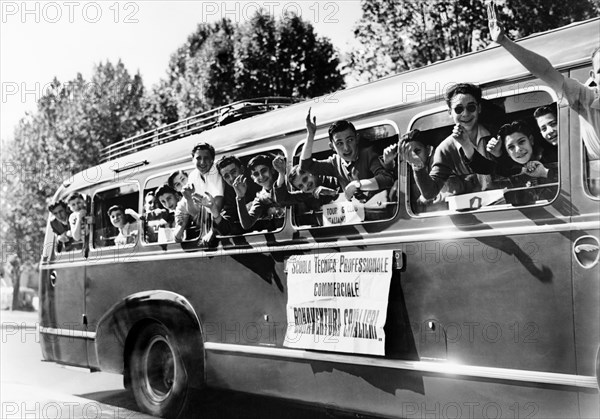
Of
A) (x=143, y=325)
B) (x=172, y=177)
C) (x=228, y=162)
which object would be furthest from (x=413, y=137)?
(x=143, y=325)

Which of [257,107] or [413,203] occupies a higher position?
[257,107]

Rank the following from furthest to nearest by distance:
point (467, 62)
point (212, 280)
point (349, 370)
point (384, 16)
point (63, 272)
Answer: point (384, 16) → point (63, 272) → point (212, 280) → point (349, 370) → point (467, 62)

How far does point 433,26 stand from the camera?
52.2 ft

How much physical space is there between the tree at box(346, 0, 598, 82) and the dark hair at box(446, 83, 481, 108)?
937cm

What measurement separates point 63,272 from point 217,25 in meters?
19.8

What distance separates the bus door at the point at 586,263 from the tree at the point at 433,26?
984 centimetres

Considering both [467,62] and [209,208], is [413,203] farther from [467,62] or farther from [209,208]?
[209,208]

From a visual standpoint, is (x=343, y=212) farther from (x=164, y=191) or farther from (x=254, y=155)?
(x=164, y=191)

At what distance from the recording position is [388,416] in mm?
5016

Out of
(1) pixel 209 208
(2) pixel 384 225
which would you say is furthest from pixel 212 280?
(2) pixel 384 225

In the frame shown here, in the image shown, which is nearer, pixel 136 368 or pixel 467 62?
pixel 467 62

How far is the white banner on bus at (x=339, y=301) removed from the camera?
509 centimetres

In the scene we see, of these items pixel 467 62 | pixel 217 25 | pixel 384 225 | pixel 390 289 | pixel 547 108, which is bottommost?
pixel 390 289

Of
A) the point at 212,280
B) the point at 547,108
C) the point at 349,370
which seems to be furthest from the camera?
the point at 212,280
